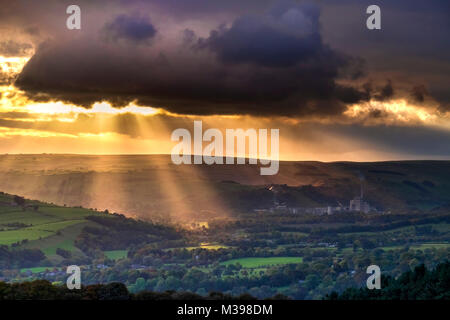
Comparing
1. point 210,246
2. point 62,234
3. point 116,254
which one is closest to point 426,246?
point 210,246

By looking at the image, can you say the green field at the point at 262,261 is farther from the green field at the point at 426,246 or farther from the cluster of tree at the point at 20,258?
the cluster of tree at the point at 20,258

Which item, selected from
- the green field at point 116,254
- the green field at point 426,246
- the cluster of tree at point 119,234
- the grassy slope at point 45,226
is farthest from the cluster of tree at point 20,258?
the green field at point 426,246

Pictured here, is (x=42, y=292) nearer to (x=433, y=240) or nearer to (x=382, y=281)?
(x=382, y=281)

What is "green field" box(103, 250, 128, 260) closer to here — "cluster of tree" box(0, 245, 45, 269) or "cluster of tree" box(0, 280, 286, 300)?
"cluster of tree" box(0, 245, 45, 269)

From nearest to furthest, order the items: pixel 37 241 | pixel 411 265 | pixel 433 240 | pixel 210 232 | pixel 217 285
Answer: pixel 217 285, pixel 411 265, pixel 37 241, pixel 433 240, pixel 210 232

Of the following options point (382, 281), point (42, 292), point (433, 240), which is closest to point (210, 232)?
point (433, 240)
